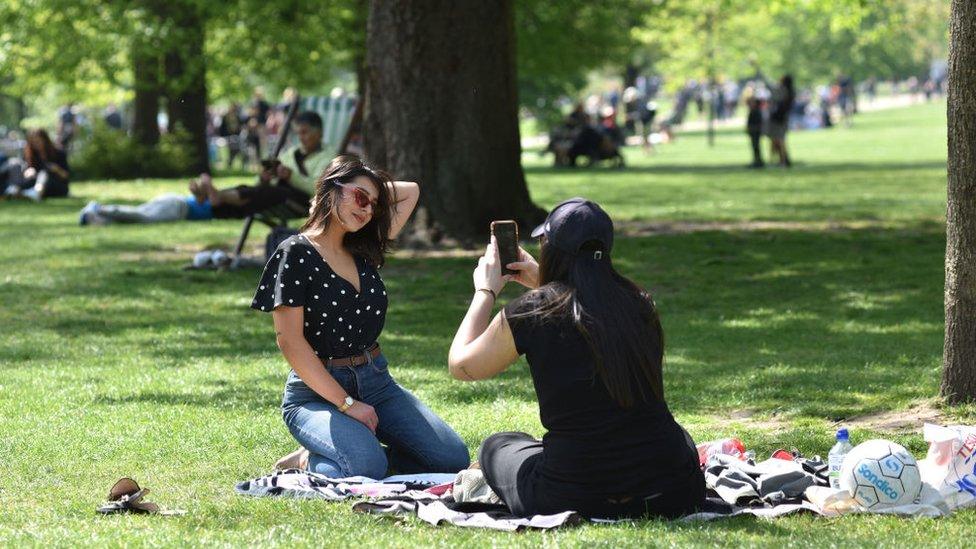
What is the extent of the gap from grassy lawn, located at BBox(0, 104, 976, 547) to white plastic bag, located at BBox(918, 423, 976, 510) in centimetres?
10

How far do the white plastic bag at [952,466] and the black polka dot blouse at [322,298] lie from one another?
232 cm

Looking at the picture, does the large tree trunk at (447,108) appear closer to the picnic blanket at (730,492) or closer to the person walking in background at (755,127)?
the picnic blanket at (730,492)

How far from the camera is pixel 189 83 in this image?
95.4ft

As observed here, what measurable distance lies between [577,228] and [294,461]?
2.04 meters

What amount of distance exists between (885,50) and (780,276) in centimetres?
6863

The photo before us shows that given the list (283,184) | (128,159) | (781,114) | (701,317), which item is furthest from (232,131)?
(701,317)

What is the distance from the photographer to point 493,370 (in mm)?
5273

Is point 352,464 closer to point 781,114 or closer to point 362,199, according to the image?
point 362,199

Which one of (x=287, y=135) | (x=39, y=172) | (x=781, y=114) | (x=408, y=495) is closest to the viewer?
(x=408, y=495)

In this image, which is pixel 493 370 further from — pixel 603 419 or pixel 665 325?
pixel 665 325

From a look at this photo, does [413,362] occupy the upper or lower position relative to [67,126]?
lower

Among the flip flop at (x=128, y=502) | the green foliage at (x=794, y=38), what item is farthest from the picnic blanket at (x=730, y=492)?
the green foliage at (x=794, y=38)

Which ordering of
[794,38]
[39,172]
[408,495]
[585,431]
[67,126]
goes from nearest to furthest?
[585,431] → [408,495] → [39,172] → [67,126] → [794,38]

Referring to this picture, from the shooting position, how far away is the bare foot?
647 cm
